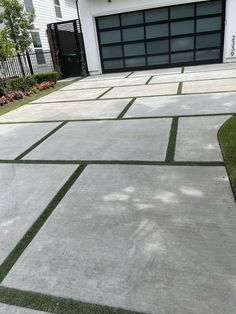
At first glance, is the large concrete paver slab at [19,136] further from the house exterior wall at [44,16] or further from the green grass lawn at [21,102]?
the house exterior wall at [44,16]

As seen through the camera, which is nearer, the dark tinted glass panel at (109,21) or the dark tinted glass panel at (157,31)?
the dark tinted glass panel at (157,31)

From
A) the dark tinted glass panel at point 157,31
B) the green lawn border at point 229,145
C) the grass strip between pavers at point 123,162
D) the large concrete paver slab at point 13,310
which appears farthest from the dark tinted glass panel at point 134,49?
the large concrete paver slab at point 13,310

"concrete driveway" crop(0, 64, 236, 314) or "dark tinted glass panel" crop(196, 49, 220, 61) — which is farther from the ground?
"dark tinted glass panel" crop(196, 49, 220, 61)

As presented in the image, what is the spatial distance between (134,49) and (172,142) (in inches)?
336

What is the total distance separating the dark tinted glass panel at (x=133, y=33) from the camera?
10.7 m

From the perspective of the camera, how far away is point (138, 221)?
7.03ft

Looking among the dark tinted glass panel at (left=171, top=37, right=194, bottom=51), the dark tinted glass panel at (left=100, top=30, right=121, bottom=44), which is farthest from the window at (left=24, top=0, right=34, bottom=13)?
the dark tinted glass panel at (left=171, top=37, right=194, bottom=51)

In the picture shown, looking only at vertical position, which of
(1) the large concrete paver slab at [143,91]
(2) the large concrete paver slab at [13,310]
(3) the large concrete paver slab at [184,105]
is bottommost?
(2) the large concrete paver slab at [13,310]

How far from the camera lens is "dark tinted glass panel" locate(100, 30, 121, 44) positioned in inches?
430

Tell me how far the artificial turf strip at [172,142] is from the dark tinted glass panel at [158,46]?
726cm

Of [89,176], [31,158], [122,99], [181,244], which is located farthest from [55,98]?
[181,244]

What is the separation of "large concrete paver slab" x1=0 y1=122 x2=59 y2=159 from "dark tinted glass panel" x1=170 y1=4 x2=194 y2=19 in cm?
772

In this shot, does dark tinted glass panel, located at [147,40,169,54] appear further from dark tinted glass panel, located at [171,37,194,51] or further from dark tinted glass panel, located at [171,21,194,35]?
dark tinted glass panel, located at [171,21,194,35]

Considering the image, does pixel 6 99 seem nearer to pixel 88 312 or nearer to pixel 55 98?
pixel 55 98
